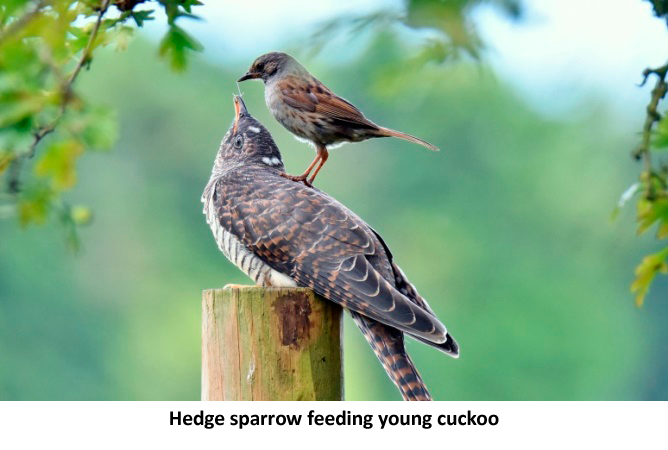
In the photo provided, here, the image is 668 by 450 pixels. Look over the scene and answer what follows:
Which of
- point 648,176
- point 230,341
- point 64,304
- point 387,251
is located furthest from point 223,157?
point 64,304

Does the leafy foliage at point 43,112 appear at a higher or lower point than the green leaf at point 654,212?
higher

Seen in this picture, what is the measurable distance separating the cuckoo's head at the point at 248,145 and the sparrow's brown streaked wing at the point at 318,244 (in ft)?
0.58

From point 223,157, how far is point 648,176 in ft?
4.82

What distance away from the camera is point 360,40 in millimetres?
1089

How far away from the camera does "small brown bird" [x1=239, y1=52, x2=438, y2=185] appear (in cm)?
199

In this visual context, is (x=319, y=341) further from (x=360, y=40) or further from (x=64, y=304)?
(x=64, y=304)

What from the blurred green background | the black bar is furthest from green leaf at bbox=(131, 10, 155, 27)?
the blurred green background

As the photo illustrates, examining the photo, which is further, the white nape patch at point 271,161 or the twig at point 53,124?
the white nape patch at point 271,161

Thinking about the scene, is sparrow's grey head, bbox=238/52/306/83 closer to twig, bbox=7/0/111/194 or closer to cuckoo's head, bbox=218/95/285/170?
cuckoo's head, bbox=218/95/285/170

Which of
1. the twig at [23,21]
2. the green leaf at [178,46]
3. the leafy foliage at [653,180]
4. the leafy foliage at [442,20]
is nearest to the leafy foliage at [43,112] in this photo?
the twig at [23,21]

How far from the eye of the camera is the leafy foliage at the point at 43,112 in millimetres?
1221

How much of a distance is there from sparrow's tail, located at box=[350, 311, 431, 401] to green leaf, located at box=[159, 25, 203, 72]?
705 millimetres

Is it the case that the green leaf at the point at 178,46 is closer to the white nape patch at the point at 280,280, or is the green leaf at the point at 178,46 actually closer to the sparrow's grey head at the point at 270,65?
the sparrow's grey head at the point at 270,65

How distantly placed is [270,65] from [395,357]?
2.15 ft
